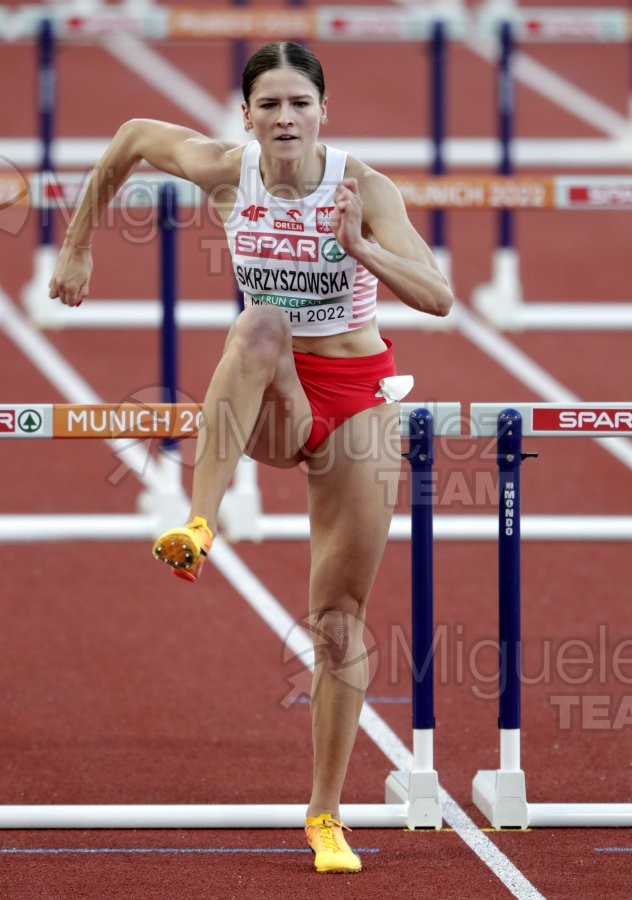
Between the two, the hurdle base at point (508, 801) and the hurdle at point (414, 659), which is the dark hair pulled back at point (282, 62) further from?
the hurdle base at point (508, 801)

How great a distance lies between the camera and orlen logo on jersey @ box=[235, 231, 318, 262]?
438cm

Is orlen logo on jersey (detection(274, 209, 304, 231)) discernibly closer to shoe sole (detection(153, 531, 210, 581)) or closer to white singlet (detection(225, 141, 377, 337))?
white singlet (detection(225, 141, 377, 337))

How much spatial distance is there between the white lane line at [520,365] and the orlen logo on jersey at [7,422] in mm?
4617

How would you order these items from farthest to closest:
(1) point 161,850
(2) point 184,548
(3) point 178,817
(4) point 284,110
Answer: (3) point 178,817
(1) point 161,850
(4) point 284,110
(2) point 184,548

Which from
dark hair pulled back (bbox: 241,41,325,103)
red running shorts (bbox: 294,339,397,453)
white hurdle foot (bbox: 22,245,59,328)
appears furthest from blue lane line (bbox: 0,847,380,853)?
white hurdle foot (bbox: 22,245,59,328)

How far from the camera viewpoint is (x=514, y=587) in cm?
485

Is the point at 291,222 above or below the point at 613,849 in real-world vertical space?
above

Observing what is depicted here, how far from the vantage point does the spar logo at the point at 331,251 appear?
437cm

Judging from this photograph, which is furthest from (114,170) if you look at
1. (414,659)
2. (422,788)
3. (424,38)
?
(424,38)

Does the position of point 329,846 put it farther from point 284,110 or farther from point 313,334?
point 284,110

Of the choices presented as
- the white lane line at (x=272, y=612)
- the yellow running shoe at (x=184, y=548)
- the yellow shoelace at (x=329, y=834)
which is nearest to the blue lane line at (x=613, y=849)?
the white lane line at (x=272, y=612)

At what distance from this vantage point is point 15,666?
21.2ft

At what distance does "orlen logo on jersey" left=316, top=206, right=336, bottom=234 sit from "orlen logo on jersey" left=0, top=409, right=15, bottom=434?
3.21ft

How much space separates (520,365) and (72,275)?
558 cm
